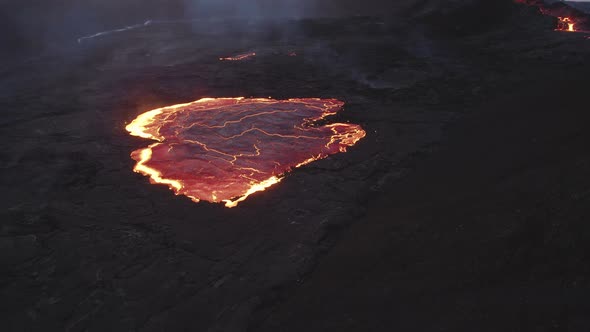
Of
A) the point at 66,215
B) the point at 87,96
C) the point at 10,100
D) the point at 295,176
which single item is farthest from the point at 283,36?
the point at 66,215

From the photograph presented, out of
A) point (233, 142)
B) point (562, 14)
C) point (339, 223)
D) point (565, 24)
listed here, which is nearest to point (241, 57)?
point (233, 142)

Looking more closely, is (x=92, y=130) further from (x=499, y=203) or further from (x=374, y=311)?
(x=499, y=203)

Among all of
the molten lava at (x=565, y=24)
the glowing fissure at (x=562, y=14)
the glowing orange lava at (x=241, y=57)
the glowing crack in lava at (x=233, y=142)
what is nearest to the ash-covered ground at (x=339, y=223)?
the glowing crack in lava at (x=233, y=142)

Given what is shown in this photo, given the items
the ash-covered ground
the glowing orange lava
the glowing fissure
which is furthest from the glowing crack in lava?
the glowing fissure

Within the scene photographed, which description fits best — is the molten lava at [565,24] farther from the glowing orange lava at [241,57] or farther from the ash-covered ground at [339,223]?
the glowing orange lava at [241,57]

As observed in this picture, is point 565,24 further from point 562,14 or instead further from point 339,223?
point 339,223

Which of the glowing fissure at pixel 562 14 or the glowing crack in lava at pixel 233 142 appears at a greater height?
the glowing fissure at pixel 562 14
